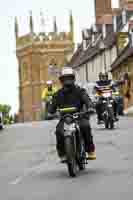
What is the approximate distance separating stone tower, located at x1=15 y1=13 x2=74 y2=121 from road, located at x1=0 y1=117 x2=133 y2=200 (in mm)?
144475

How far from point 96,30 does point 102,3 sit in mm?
11486

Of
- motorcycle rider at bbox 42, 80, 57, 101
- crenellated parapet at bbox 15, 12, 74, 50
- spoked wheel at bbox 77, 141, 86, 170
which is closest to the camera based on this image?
spoked wheel at bbox 77, 141, 86, 170

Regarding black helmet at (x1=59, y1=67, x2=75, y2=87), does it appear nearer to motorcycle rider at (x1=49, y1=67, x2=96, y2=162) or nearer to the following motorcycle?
motorcycle rider at (x1=49, y1=67, x2=96, y2=162)

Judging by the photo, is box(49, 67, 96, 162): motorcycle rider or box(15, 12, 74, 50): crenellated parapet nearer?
box(49, 67, 96, 162): motorcycle rider

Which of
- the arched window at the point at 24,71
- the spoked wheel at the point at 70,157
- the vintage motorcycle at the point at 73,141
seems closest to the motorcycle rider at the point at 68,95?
the vintage motorcycle at the point at 73,141

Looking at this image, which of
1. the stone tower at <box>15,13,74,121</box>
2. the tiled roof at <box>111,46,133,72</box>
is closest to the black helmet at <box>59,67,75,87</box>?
the tiled roof at <box>111,46,133,72</box>

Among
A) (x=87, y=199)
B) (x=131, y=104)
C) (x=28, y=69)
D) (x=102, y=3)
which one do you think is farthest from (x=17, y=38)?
(x=87, y=199)

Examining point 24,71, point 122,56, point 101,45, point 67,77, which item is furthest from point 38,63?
point 67,77

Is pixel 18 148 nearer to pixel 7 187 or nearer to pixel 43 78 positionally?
pixel 7 187

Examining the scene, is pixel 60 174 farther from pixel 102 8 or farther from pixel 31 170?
pixel 102 8

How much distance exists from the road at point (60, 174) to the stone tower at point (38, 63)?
474ft

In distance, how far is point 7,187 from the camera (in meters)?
12.8

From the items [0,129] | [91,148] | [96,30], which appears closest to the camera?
[91,148]

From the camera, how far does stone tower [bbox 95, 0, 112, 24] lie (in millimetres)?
107625
